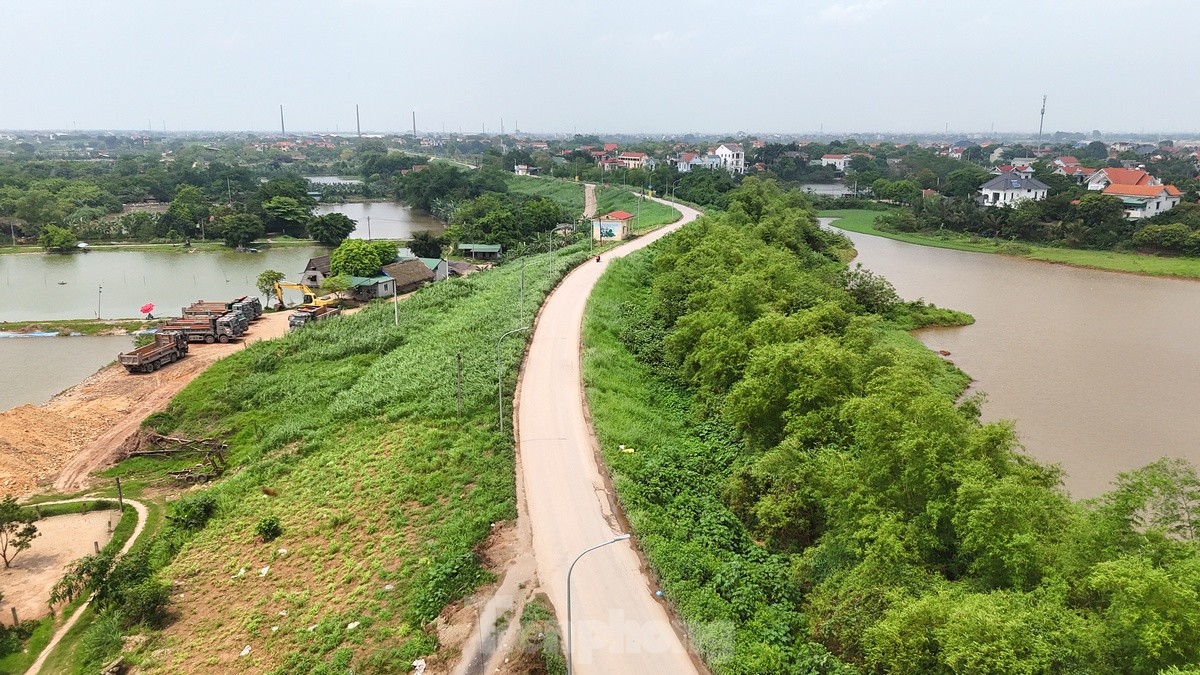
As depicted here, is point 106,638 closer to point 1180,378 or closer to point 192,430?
point 192,430

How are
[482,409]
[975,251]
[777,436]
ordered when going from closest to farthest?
[777,436] < [482,409] < [975,251]

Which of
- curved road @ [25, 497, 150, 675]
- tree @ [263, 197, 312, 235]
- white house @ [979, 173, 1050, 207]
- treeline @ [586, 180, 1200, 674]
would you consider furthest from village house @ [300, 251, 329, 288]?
white house @ [979, 173, 1050, 207]

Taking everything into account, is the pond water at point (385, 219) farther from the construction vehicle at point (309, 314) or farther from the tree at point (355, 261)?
the construction vehicle at point (309, 314)

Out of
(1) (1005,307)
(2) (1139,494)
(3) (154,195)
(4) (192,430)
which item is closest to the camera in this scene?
(2) (1139,494)

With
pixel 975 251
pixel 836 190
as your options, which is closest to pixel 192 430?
pixel 975 251

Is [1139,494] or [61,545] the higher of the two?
[1139,494]
